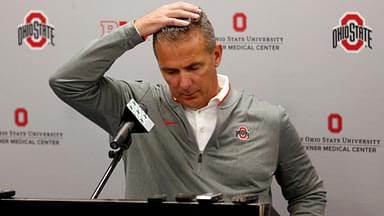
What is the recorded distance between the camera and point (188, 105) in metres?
2.17

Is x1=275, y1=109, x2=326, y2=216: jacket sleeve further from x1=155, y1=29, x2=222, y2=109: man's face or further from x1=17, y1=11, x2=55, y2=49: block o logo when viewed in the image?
x1=17, y1=11, x2=55, y2=49: block o logo

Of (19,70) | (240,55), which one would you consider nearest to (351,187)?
(240,55)

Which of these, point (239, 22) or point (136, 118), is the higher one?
point (239, 22)

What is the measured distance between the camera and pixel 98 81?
2.15m

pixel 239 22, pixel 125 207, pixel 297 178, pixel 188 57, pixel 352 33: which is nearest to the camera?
pixel 125 207

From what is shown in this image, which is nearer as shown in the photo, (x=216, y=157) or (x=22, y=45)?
(x=216, y=157)

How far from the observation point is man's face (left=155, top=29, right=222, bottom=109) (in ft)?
6.64

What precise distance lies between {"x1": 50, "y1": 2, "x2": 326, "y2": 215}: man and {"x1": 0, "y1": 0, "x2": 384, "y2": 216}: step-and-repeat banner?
1.61ft

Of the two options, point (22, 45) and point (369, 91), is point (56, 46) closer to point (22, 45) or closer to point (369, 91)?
point (22, 45)

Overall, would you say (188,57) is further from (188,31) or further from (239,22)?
(239,22)

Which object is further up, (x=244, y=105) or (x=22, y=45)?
(x=22, y=45)

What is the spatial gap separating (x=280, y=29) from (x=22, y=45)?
1034 millimetres

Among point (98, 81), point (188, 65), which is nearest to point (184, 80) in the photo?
point (188, 65)

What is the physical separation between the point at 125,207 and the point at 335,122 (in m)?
1.48
